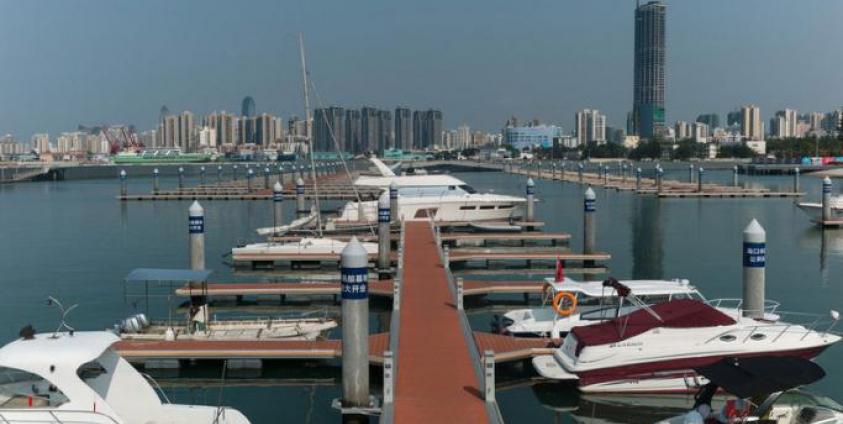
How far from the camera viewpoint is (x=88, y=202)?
82188mm

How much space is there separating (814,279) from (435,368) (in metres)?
21.8

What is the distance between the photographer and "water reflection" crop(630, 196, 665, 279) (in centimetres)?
3468

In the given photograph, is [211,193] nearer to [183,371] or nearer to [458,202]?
[458,202]

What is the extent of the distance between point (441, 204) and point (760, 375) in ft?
118

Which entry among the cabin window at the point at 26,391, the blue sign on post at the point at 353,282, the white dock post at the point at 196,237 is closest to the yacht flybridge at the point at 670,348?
the blue sign on post at the point at 353,282

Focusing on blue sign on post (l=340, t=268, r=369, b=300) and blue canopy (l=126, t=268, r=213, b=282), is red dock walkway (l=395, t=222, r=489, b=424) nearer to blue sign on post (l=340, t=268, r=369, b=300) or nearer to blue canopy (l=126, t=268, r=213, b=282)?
blue sign on post (l=340, t=268, r=369, b=300)

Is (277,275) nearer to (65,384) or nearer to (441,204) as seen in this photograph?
(441,204)

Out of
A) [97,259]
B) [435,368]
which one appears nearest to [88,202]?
[97,259]

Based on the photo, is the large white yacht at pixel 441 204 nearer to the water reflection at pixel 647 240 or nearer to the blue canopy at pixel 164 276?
the water reflection at pixel 647 240

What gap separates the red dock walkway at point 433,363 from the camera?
520 inches

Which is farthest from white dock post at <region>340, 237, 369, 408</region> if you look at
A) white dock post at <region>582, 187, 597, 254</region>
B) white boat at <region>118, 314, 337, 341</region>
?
white dock post at <region>582, 187, 597, 254</region>

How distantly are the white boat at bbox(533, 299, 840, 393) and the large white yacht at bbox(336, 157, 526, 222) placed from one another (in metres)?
28.7

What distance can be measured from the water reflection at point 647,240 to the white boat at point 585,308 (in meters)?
11.0

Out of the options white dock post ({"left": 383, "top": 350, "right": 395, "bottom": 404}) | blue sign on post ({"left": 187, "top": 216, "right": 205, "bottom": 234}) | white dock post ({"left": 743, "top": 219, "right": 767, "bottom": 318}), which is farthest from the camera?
blue sign on post ({"left": 187, "top": 216, "right": 205, "bottom": 234})
